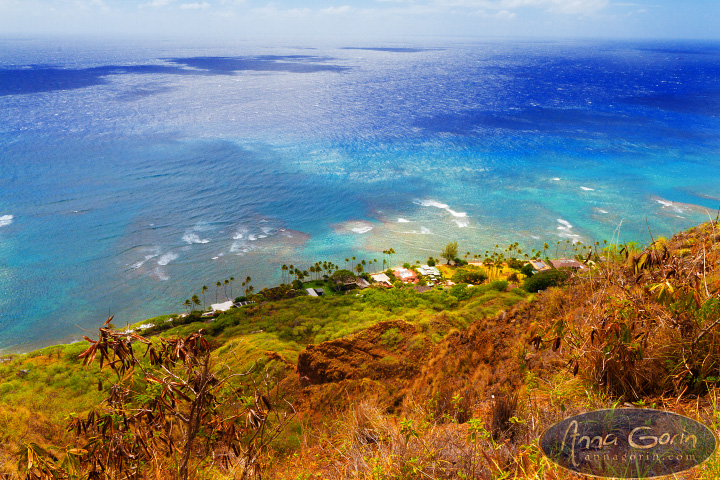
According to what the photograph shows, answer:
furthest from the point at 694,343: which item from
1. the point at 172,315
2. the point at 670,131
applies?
the point at 670,131

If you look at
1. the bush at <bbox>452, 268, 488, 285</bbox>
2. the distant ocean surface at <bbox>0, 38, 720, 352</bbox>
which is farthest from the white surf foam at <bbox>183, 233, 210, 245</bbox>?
the bush at <bbox>452, 268, 488, 285</bbox>

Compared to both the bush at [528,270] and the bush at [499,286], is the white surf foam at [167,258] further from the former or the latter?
the bush at [528,270]

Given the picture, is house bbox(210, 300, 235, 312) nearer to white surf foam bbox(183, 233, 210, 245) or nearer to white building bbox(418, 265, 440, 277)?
white surf foam bbox(183, 233, 210, 245)

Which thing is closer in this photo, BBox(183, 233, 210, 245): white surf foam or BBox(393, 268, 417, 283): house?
BBox(393, 268, 417, 283): house

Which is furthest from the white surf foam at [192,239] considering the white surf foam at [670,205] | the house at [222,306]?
the white surf foam at [670,205]

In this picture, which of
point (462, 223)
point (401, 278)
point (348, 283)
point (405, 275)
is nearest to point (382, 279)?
point (401, 278)

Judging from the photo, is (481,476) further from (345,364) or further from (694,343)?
(345,364)
